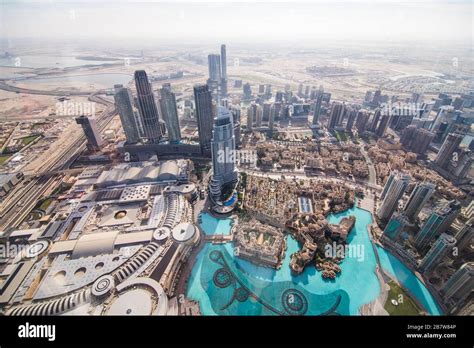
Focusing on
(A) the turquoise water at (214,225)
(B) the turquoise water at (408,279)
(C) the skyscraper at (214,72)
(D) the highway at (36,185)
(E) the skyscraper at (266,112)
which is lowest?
(B) the turquoise water at (408,279)

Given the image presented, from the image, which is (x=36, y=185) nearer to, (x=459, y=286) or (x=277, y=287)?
(x=277, y=287)

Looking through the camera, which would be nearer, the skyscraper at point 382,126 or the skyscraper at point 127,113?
the skyscraper at point 127,113

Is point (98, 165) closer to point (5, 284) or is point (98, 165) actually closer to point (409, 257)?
point (5, 284)

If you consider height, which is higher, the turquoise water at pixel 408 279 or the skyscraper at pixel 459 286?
the skyscraper at pixel 459 286

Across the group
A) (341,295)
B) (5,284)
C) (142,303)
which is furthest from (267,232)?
(5,284)

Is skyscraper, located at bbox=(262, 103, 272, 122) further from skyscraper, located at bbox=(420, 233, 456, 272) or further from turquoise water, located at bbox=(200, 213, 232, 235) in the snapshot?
skyscraper, located at bbox=(420, 233, 456, 272)

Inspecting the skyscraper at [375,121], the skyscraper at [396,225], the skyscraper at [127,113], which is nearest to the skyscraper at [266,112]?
the skyscraper at [375,121]

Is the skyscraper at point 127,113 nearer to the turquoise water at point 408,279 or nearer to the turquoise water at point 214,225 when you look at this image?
the turquoise water at point 214,225
